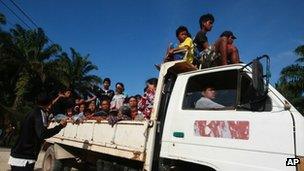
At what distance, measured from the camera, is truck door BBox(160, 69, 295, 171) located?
4.19 meters

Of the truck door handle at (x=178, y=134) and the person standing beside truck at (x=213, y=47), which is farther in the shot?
the person standing beside truck at (x=213, y=47)

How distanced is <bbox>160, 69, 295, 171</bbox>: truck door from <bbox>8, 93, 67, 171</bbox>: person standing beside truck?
1700 mm

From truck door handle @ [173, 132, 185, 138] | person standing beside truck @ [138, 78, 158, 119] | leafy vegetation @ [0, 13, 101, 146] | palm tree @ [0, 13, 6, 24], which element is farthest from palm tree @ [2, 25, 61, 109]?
truck door handle @ [173, 132, 185, 138]

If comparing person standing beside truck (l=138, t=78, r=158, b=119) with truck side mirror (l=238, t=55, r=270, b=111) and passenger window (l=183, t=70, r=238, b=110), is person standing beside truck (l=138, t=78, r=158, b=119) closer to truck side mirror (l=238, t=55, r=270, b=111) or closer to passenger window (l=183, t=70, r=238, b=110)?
passenger window (l=183, t=70, r=238, b=110)

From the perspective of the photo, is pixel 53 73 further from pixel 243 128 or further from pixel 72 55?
pixel 243 128

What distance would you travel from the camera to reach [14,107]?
3089cm

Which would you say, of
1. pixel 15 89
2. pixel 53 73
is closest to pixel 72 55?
pixel 53 73

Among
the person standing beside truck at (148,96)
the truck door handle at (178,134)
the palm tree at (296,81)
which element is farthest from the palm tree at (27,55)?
the truck door handle at (178,134)

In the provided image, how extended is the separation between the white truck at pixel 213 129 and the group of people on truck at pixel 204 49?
0.29 m

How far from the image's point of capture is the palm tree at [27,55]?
101ft

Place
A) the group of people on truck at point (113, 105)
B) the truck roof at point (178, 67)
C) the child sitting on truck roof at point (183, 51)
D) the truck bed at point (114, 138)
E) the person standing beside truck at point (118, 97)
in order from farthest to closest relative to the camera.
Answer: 1. the person standing beside truck at point (118, 97)
2. the group of people on truck at point (113, 105)
3. the child sitting on truck roof at point (183, 51)
4. the truck roof at point (178, 67)
5. the truck bed at point (114, 138)

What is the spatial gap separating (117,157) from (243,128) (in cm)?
283

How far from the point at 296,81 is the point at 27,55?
Answer: 69.4ft

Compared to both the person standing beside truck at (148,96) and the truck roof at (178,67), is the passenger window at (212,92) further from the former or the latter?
the person standing beside truck at (148,96)
